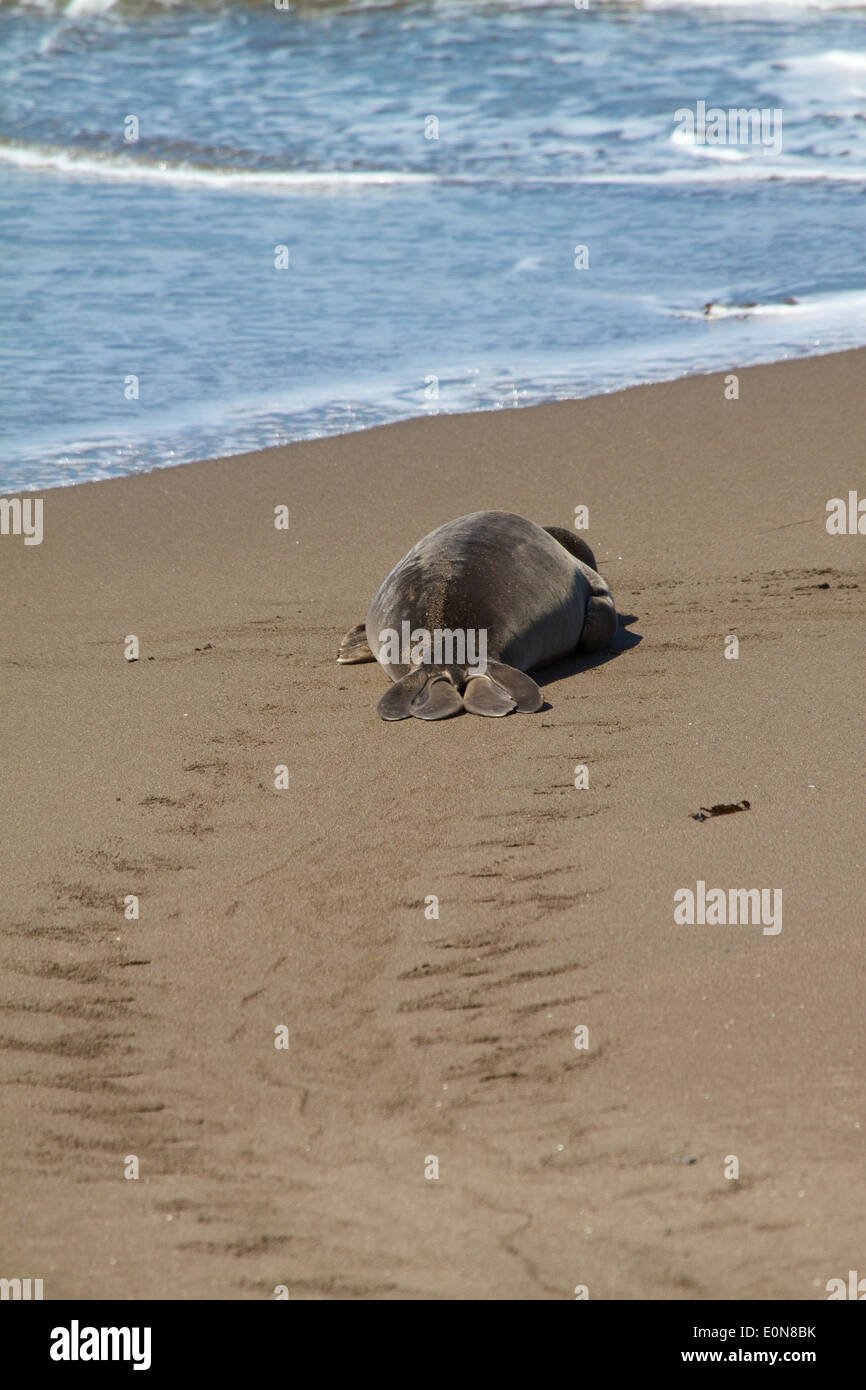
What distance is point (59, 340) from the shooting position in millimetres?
9312

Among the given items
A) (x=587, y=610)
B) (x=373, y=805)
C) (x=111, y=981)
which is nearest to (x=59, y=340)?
(x=587, y=610)

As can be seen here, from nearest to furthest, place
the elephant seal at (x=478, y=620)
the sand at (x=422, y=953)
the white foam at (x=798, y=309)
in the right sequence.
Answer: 1. the sand at (x=422, y=953)
2. the elephant seal at (x=478, y=620)
3. the white foam at (x=798, y=309)

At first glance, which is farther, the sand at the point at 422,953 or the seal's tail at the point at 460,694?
the seal's tail at the point at 460,694

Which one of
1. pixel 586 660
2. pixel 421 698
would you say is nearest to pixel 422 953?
pixel 421 698

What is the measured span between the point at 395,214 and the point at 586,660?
8732 mm

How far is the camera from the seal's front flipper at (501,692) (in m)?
4.64

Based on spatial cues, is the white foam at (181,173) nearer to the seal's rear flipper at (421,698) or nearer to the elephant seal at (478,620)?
the elephant seal at (478,620)

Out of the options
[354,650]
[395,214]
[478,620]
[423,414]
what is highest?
[395,214]

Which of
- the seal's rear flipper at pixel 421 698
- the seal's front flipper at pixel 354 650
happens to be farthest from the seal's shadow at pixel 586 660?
the seal's front flipper at pixel 354 650

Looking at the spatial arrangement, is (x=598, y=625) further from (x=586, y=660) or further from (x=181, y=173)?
(x=181, y=173)

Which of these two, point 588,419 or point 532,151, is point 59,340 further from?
point 532,151

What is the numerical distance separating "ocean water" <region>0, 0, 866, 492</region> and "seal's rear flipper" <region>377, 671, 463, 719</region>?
3191 mm

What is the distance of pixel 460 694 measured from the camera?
189 inches

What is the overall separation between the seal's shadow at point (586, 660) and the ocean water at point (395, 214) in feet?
9.83
